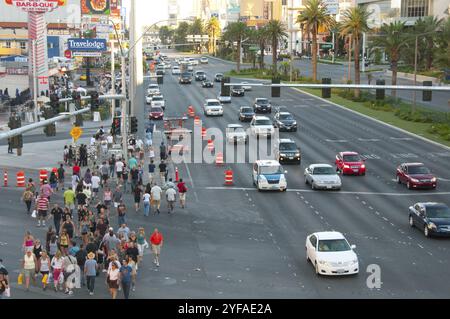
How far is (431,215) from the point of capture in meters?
28.9

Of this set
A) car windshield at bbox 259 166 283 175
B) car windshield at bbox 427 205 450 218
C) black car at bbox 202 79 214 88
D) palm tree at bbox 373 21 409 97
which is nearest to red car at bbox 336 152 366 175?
car windshield at bbox 259 166 283 175

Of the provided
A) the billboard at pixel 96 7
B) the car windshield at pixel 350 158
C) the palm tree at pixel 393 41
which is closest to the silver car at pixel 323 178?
the car windshield at pixel 350 158

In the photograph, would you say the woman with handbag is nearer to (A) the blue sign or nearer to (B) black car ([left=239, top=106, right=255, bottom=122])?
(B) black car ([left=239, top=106, right=255, bottom=122])

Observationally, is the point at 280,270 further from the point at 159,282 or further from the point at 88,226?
the point at 88,226

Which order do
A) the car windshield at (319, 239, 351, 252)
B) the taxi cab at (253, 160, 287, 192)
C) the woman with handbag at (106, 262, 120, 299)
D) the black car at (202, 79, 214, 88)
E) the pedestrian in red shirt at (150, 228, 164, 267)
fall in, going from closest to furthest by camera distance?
the woman with handbag at (106, 262, 120, 299) → the car windshield at (319, 239, 351, 252) → the pedestrian in red shirt at (150, 228, 164, 267) → the taxi cab at (253, 160, 287, 192) → the black car at (202, 79, 214, 88)

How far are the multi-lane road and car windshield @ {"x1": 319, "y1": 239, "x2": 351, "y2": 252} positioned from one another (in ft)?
2.84

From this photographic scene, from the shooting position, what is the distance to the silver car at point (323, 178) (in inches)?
1500

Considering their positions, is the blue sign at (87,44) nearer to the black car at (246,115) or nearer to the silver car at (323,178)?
the black car at (246,115)

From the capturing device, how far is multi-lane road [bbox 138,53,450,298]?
22.8m

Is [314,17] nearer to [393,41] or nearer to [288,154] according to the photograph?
[393,41]

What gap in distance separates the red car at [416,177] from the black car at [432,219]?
8.32 m

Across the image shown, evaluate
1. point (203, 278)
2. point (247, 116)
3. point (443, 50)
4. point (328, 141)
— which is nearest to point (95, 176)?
point (203, 278)

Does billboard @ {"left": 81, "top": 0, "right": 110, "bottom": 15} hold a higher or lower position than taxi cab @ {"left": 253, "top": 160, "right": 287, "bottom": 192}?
higher

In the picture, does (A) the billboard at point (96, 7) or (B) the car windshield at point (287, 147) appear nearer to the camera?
(B) the car windshield at point (287, 147)
